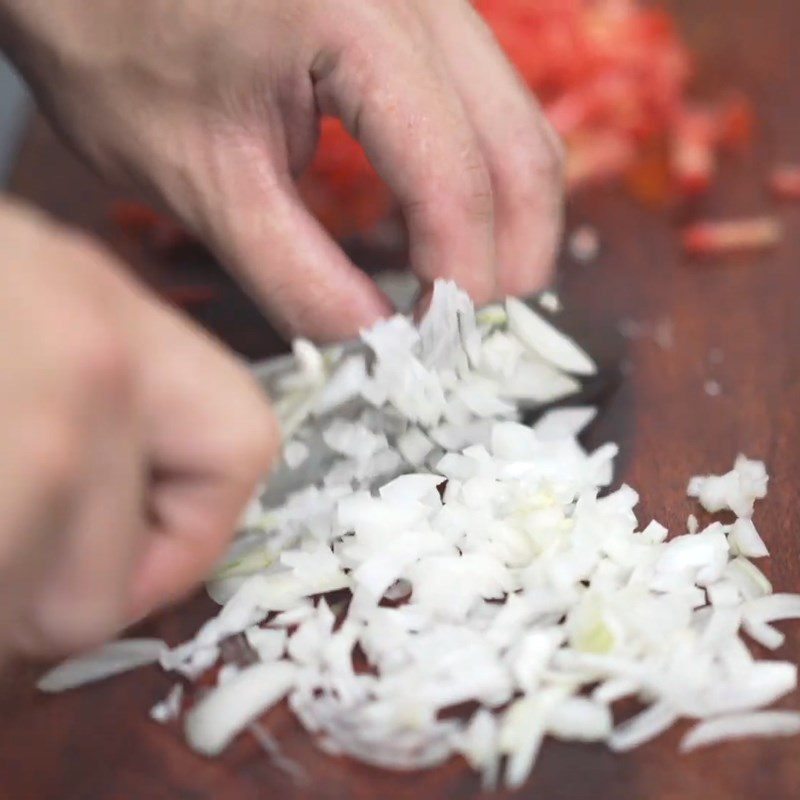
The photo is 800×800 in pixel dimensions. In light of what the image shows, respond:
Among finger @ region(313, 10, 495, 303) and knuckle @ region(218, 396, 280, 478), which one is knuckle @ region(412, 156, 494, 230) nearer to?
finger @ region(313, 10, 495, 303)

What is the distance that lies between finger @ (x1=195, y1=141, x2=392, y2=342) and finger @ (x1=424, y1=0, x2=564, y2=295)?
0.13m

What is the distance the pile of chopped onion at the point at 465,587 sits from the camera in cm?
75

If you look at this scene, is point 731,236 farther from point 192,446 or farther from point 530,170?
point 192,446

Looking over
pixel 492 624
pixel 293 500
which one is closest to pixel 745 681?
pixel 492 624

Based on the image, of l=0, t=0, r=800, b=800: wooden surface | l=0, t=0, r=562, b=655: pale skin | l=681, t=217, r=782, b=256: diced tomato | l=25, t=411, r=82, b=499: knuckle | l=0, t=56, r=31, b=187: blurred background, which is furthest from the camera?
l=0, t=56, r=31, b=187: blurred background

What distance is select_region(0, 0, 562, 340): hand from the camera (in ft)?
2.92

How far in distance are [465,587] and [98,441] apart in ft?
1.19

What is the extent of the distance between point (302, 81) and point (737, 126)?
0.67m

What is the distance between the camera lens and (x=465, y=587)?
2.68ft

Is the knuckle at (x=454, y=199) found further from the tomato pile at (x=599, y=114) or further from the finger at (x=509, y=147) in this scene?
the tomato pile at (x=599, y=114)

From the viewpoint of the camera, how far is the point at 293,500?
0.88 metres

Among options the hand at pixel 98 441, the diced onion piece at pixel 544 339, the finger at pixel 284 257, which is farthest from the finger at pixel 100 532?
the diced onion piece at pixel 544 339

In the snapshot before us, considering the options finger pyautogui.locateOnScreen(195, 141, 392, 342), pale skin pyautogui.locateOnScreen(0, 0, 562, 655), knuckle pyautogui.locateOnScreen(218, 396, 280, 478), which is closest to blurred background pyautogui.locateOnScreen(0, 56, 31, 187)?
pale skin pyautogui.locateOnScreen(0, 0, 562, 655)

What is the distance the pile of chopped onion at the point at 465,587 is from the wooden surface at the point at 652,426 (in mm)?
16
